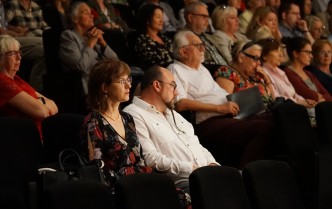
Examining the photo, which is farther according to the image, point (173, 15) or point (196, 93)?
point (173, 15)

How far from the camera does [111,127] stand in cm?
445

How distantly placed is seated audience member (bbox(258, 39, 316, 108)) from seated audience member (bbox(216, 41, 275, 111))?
1.28 feet

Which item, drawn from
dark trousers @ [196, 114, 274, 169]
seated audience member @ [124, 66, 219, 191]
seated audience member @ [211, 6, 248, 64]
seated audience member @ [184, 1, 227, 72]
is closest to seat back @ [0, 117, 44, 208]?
seated audience member @ [124, 66, 219, 191]

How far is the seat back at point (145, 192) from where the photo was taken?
3693mm

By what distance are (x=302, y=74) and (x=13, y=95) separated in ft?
11.3

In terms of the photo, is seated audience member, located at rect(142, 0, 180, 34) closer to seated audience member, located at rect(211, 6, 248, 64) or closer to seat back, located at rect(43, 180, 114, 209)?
seated audience member, located at rect(211, 6, 248, 64)

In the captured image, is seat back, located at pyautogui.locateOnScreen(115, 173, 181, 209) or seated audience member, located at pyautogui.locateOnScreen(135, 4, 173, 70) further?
seated audience member, located at pyautogui.locateOnScreen(135, 4, 173, 70)

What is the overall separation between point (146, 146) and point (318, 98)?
3084 mm

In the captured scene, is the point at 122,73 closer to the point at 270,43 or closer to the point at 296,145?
the point at 296,145

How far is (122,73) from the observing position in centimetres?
457

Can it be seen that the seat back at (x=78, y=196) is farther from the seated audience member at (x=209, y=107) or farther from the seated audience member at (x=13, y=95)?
the seated audience member at (x=209, y=107)

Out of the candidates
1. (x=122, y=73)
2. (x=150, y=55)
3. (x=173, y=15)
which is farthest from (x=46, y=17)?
(x=122, y=73)

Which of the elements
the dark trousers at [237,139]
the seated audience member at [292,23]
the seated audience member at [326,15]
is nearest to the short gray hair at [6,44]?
the dark trousers at [237,139]

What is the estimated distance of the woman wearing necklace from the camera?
435 centimetres
